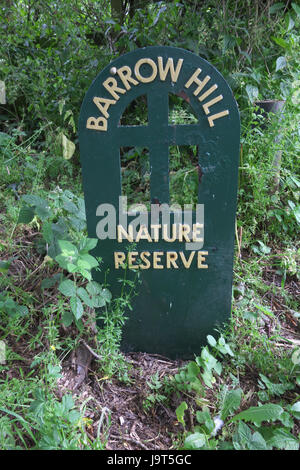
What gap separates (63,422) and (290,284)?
4.99 feet

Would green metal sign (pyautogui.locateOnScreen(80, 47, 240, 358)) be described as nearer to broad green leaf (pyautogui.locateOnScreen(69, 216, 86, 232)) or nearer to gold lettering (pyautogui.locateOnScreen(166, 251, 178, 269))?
gold lettering (pyautogui.locateOnScreen(166, 251, 178, 269))

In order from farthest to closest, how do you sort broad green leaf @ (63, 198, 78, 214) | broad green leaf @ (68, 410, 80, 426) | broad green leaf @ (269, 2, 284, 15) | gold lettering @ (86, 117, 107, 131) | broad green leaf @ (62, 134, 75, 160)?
broad green leaf @ (62, 134, 75, 160) → broad green leaf @ (269, 2, 284, 15) → broad green leaf @ (63, 198, 78, 214) → gold lettering @ (86, 117, 107, 131) → broad green leaf @ (68, 410, 80, 426)

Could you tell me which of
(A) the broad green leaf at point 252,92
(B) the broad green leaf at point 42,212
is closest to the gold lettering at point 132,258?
(B) the broad green leaf at point 42,212

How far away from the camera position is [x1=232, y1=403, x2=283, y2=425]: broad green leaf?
4.55ft

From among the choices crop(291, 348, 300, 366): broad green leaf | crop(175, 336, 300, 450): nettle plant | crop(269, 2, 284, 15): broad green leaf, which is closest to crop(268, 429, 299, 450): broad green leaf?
crop(175, 336, 300, 450): nettle plant

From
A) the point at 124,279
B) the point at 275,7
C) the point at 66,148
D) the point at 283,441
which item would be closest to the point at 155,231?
the point at 124,279

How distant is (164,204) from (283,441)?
100 cm

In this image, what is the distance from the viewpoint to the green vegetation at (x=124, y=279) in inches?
58.0

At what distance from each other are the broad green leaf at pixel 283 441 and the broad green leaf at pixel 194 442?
0.24 meters

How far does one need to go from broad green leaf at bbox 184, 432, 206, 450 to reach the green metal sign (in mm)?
556

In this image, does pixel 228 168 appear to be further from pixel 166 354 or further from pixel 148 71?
pixel 166 354

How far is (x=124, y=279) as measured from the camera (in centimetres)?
178

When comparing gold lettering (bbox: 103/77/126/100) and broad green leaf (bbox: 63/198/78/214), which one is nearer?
gold lettering (bbox: 103/77/126/100)

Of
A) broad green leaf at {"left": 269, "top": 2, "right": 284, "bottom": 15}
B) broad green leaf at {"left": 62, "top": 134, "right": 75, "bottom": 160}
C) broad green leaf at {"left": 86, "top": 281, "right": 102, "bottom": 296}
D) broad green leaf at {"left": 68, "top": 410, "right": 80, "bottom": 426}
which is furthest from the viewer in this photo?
broad green leaf at {"left": 62, "top": 134, "right": 75, "bottom": 160}
